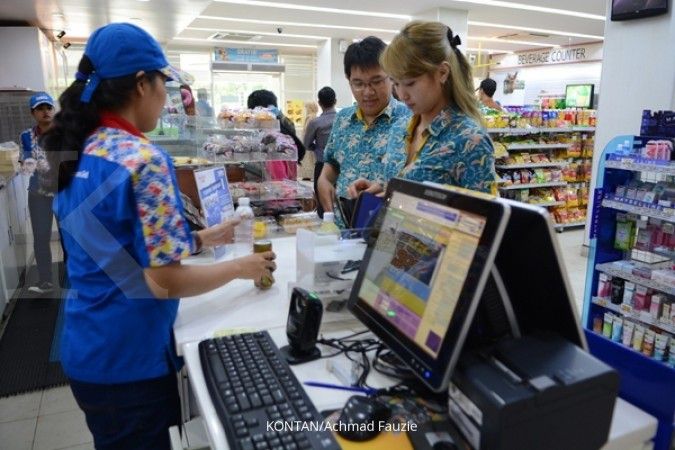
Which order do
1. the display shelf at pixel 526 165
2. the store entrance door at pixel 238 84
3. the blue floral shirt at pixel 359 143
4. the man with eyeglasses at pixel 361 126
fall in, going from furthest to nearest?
the store entrance door at pixel 238 84
the display shelf at pixel 526 165
the blue floral shirt at pixel 359 143
the man with eyeglasses at pixel 361 126

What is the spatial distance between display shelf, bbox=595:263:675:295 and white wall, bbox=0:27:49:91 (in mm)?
9483

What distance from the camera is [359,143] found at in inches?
101

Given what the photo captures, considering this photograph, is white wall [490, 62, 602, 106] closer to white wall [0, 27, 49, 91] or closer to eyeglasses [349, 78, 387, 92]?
white wall [0, 27, 49, 91]

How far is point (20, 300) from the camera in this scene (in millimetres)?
4520

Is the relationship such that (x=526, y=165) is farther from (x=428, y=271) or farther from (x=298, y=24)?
(x=428, y=271)

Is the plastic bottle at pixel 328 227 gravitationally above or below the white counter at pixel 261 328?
above

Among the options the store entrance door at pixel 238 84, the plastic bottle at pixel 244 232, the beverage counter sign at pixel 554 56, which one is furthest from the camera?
the store entrance door at pixel 238 84

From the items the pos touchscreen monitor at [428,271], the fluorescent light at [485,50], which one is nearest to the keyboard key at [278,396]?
the pos touchscreen monitor at [428,271]

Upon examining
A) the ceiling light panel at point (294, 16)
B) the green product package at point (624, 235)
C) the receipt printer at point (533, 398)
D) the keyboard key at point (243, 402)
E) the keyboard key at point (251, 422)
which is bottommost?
the green product package at point (624, 235)

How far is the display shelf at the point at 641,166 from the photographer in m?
2.95

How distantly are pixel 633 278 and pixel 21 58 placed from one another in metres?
9.92

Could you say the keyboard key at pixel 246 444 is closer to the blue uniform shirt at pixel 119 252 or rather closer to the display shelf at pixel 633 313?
the blue uniform shirt at pixel 119 252

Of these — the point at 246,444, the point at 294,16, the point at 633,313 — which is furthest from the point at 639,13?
the point at 294,16

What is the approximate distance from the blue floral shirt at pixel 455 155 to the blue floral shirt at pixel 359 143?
2.16 ft
